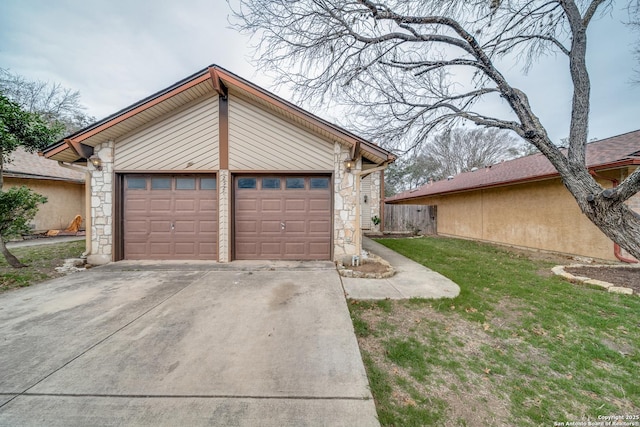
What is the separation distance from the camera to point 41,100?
17766mm

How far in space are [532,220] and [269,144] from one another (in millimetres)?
9672

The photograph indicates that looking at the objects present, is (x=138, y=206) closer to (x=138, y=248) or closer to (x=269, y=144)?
(x=138, y=248)

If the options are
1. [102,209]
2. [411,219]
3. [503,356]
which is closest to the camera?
[503,356]

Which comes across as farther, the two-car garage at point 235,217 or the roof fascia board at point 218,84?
the two-car garage at point 235,217

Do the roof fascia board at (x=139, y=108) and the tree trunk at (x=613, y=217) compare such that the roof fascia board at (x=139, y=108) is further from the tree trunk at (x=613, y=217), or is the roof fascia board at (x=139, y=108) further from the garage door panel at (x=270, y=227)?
the tree trunk at (x=613, y=217)

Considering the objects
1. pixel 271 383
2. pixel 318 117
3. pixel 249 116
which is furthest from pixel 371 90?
pixel 271 383

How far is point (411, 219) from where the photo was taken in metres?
14.9

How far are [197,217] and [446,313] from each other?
6.11 meters

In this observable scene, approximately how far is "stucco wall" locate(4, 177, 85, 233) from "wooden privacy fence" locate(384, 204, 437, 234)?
58.4 ft

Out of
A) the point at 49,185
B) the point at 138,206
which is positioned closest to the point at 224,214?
the point at 138,206

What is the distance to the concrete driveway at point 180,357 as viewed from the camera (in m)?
1.77

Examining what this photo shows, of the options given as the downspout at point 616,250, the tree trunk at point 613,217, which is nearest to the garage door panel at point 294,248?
the tree trunk at point 613,217

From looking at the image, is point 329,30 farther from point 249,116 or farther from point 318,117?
point 249,116

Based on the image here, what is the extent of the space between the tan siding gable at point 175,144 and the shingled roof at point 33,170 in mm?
7701
